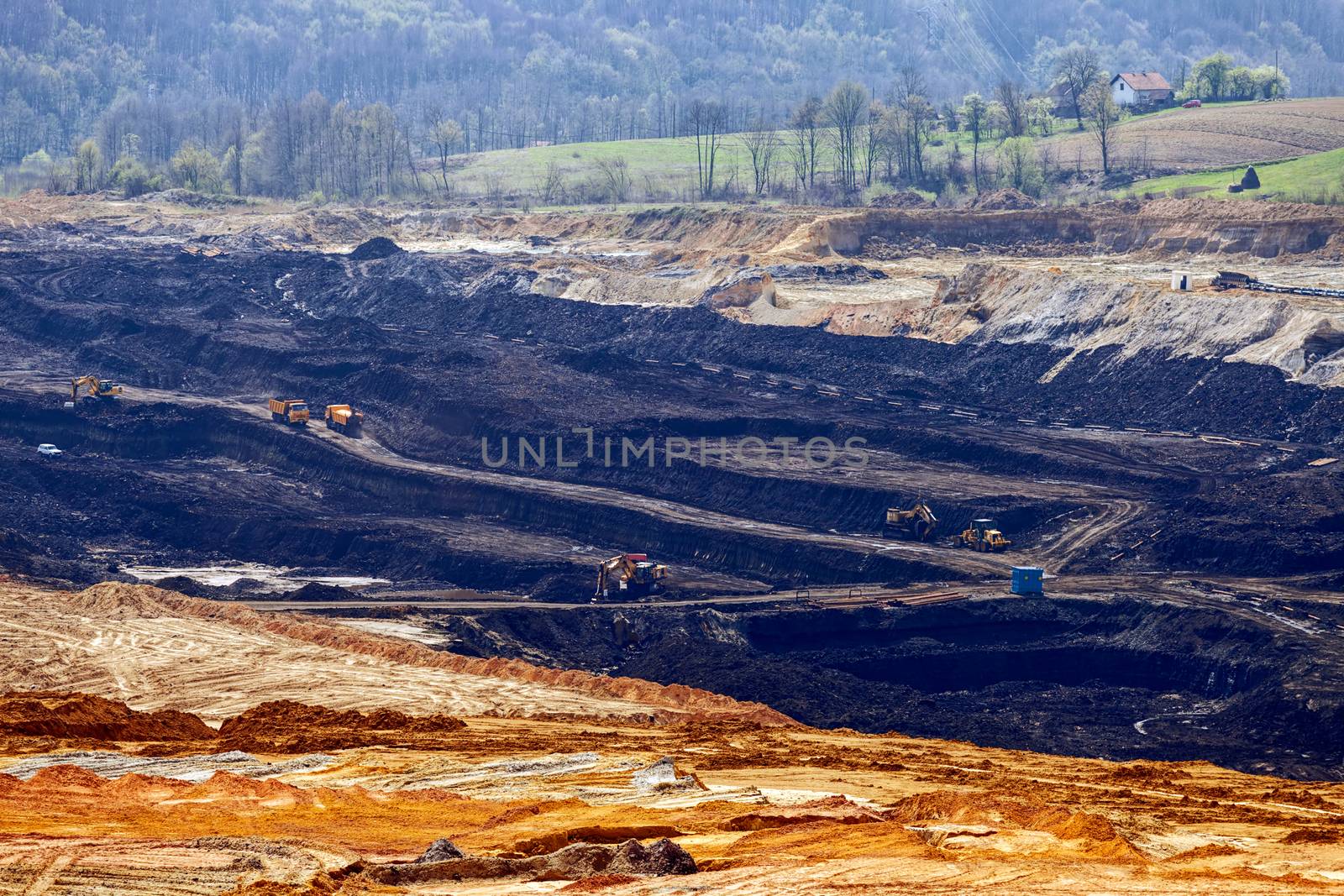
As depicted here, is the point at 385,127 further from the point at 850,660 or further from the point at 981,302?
the point at 850,660

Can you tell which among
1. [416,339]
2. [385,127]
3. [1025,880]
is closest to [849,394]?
[416,339]

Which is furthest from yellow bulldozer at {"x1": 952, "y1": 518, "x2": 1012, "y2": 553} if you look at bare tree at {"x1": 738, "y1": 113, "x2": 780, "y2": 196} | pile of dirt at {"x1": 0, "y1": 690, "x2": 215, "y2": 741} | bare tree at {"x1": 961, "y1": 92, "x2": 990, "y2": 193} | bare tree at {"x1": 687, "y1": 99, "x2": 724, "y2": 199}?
bare tree at {"x1": 961, "y1": 92, "x2": 990, "y2": 193}

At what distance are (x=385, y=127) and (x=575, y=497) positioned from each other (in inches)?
3764

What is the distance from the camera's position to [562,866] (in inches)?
691

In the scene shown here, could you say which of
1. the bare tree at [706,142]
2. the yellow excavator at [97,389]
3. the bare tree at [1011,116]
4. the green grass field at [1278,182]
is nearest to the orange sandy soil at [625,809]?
the yellow excavator at [97,389]

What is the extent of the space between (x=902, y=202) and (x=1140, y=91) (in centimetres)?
3940

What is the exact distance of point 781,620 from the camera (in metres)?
45.5

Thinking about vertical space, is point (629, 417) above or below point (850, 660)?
above

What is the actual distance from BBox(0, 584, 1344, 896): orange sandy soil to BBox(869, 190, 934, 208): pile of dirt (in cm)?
8343

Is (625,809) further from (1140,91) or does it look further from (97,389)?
(1140,91)

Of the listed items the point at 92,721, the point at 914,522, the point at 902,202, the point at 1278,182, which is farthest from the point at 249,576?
the point at 1278,182

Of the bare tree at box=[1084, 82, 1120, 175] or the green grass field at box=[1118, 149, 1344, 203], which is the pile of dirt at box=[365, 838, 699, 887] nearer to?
the green grass field at box=[1118, 149, 1344, 203]

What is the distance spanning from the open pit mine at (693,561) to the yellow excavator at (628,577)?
14 cm

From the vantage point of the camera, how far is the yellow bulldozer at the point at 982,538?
51.1 meters
